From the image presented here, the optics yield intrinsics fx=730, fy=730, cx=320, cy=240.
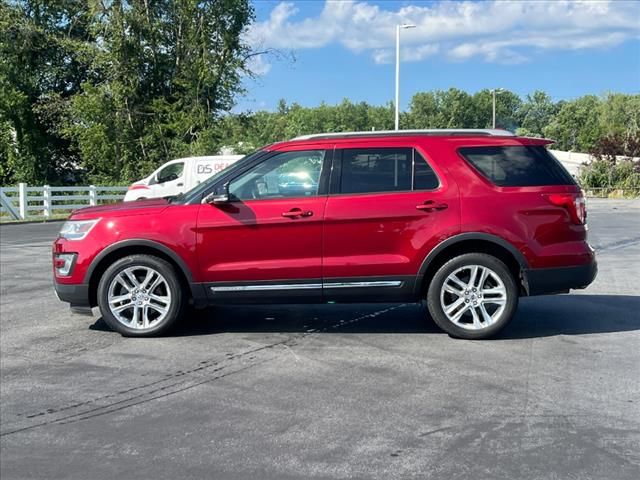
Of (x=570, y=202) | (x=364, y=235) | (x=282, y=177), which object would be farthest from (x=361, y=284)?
(x=570, y=202)

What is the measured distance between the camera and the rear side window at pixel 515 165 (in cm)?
679

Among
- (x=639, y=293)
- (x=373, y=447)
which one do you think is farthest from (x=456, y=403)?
(x=639, y=293)

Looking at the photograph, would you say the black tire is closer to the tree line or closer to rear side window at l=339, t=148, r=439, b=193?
rear side window at l=339, t=148, r=439, b=193

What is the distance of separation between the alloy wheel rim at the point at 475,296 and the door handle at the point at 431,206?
1.92ft

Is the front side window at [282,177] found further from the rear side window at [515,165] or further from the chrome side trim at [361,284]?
the rear side window at [515,165]

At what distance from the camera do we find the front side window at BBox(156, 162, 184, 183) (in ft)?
75.4

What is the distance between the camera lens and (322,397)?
5.18m

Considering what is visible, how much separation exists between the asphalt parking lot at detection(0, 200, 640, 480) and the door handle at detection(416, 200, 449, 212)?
122cm

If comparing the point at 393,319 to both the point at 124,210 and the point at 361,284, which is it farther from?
the point at 124,210

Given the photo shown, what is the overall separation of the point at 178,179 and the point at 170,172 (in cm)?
56


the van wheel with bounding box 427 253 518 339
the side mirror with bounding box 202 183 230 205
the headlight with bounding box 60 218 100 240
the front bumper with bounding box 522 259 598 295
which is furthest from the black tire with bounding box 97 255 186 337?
the front bumper with bounding box 522 259 598 295

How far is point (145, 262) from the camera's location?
685cm

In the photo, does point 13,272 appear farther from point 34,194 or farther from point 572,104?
→ point 572,104

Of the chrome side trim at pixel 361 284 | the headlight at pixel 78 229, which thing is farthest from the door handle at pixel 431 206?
the headlight at pixel 78 229
